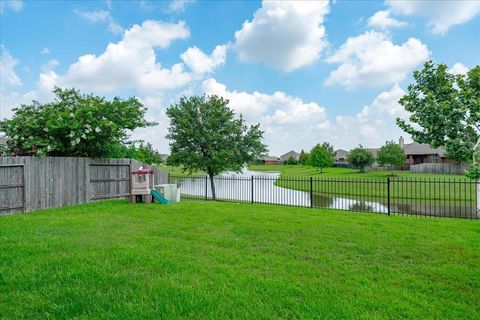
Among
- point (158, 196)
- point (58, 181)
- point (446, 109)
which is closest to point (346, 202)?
point (446, 109)

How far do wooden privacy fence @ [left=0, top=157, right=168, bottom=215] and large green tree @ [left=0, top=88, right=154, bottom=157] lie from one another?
0.64 meters

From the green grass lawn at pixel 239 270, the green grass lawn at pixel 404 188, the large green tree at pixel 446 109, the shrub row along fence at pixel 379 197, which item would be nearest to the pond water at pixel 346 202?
the shrub row along fence at pixel 379 197

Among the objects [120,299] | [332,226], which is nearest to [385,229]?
[332,226]

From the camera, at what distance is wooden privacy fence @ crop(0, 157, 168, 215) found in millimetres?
8703

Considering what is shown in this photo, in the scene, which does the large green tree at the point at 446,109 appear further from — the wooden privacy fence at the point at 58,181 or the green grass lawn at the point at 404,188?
the wooden privacy fence at the point at 58,181

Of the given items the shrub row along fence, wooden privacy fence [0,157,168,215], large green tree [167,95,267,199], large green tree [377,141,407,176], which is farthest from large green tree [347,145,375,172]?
wooden privacy fence [0,157,168,215]

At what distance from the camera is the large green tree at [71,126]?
33.8 ft

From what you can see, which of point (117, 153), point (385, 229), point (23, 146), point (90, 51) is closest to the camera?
point (385, 229)

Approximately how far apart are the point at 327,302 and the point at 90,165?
10.4m

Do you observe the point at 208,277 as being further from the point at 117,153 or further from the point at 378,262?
the point at 117,153

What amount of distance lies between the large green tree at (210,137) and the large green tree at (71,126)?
11.5 ft

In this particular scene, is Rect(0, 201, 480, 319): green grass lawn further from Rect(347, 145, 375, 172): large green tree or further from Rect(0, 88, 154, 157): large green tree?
Rect(347, 145, 375, 172): large green tree

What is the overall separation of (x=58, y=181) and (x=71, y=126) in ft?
6.27

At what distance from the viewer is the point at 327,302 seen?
2984 millimetres
